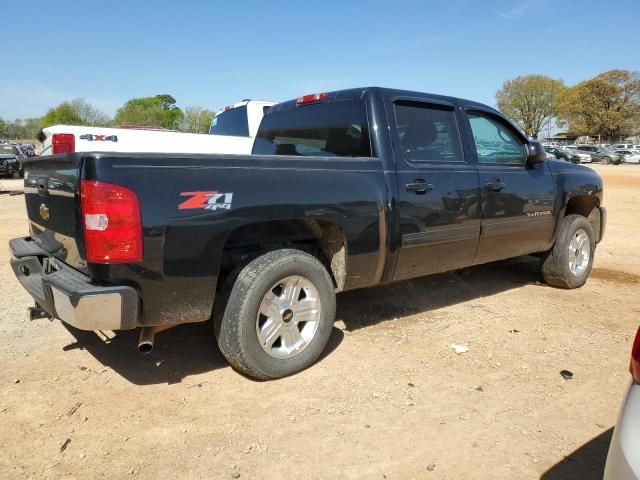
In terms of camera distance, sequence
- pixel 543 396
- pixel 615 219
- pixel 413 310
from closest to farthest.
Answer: pixel 543 396
pixel 413 310
pixel 615 219

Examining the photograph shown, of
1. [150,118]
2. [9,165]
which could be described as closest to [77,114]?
[150,118]

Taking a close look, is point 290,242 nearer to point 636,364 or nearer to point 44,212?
point 44,212

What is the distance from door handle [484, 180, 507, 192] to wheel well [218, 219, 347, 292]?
63.1 inches

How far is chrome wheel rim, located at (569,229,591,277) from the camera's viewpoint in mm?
5543

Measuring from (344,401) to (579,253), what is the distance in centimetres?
387

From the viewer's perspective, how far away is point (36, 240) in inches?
143

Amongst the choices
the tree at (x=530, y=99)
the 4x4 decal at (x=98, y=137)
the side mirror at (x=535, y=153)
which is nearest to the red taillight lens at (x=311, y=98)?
the side mirror at (x=535, y=153)

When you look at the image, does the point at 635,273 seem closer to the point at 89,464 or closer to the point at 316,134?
the point at 316,134

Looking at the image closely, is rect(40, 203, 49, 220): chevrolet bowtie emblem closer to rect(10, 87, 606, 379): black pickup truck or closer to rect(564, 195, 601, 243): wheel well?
rect(10, 87, 606, 379): black pickup truck

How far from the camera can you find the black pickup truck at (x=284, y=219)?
2.62 meters

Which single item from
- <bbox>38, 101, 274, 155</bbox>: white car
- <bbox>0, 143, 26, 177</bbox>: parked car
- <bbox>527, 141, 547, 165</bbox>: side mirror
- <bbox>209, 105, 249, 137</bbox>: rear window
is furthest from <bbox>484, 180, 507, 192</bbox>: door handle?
<bbox>0, 143, 26, 177</bbox>: parked car

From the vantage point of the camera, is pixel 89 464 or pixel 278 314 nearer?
pixel 89 464

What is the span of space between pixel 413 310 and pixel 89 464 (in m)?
3.05

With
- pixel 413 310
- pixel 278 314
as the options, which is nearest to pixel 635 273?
pixel 413 310
